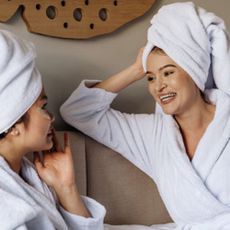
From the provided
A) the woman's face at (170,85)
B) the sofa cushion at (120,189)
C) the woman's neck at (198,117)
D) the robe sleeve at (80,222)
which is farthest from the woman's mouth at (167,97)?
the robe sleeve at (80,222)

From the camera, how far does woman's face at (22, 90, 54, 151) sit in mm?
1410

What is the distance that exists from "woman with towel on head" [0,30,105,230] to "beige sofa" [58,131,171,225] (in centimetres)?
19

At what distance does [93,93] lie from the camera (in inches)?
70.8

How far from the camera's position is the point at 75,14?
6.15ft

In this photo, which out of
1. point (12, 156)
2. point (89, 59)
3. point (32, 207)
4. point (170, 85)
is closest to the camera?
point (32, 207)

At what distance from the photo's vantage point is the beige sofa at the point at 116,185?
1.80 metres

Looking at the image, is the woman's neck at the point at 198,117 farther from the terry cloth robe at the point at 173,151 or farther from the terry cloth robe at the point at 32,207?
the terry cloth robe at the point at 32,207

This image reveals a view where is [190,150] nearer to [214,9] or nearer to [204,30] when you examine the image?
[204,30]

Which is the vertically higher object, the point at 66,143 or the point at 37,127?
the point at 37,127

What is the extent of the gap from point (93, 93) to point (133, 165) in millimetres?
321

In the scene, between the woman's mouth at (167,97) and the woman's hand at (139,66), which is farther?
the woman's hand at (139,66)

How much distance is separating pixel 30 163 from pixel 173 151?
51 cm

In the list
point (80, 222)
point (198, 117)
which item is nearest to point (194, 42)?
point (198, 117)

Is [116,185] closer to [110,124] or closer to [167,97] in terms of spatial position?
[110,124]
